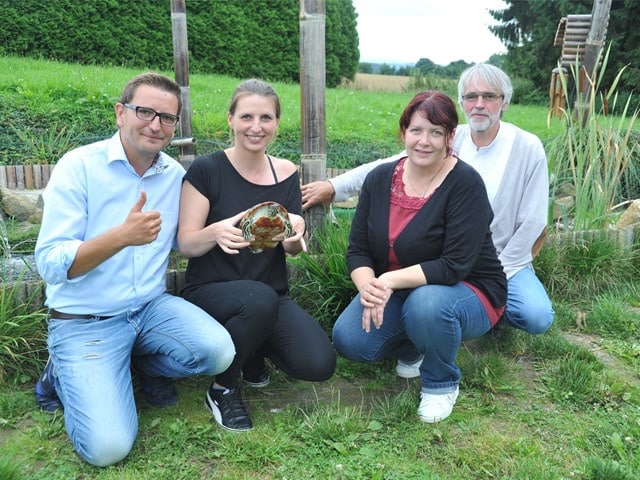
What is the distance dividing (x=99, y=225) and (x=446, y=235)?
4.81 ft

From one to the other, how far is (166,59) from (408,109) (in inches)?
503

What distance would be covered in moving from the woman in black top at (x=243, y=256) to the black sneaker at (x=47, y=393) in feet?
2.12

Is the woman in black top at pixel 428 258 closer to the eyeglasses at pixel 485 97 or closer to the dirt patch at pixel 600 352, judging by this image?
the eyeglasses at pixel 485 97

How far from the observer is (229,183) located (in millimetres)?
2787

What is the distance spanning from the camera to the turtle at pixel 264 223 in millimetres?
2611

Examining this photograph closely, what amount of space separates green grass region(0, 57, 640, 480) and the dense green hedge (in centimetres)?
1037

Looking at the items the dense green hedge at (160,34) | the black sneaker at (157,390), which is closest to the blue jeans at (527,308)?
the black sneaker at (157,390)

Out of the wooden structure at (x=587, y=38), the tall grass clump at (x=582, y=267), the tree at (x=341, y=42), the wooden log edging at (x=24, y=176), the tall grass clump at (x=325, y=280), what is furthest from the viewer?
the tree at (x=341, y=42)

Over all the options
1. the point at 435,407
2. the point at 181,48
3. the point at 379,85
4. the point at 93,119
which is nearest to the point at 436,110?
the point at 435,407

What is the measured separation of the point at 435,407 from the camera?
2.70m

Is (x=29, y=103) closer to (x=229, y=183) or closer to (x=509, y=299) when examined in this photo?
(x=229, y=183)

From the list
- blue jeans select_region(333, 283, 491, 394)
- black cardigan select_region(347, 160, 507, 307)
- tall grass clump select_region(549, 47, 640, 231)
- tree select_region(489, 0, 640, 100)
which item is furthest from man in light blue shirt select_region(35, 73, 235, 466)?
tree select_region(489, 0, 640, 100)

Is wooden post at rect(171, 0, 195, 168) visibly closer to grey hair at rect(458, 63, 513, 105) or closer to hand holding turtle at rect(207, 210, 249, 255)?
hand holding turtle at rect(207, 210, 249, 255)

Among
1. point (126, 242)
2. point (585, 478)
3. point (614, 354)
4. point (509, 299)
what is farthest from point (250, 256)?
point (614, 354)
